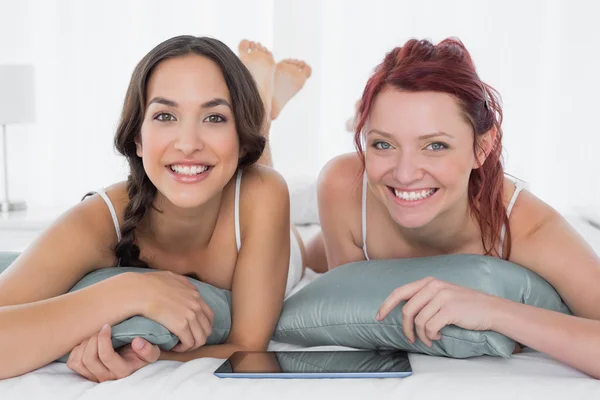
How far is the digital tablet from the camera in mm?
1307

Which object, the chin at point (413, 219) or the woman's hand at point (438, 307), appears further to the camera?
the chin at point (413, 219)

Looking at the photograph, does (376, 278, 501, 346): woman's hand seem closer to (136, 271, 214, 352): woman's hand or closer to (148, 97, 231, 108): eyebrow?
(136, 271, 214, 352): woman's hand

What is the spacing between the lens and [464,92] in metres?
1.60

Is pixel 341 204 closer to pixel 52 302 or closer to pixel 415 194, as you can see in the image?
pixel 415 194

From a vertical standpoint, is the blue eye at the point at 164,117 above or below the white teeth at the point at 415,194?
above

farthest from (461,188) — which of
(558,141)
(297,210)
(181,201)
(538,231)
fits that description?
(558,141)

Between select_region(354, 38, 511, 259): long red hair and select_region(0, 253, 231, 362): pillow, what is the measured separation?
505mm

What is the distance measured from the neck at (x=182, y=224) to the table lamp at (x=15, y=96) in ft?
7.29

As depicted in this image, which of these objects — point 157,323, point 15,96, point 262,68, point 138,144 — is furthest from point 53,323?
point 15,96

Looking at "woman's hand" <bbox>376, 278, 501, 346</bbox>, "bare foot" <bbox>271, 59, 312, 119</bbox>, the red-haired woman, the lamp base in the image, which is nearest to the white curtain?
the lamp base

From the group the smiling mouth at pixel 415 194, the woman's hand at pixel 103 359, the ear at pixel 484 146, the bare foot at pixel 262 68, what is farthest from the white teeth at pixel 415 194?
the bare foot at pixel 262 68

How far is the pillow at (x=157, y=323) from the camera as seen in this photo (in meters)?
1.37

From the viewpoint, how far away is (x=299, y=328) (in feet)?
5.25

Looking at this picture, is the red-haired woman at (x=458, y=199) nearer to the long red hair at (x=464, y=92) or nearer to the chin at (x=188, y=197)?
the long red hair at (x=464, y=92)
